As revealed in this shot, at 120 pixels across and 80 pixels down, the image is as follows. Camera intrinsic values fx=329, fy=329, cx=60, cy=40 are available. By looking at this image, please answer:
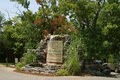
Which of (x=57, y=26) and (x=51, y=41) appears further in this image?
(x=57, y=26)

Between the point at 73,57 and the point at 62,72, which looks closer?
the point at 62,72

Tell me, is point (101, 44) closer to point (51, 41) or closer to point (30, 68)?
point (51, 41)

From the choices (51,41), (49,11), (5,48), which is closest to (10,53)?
(5,48)

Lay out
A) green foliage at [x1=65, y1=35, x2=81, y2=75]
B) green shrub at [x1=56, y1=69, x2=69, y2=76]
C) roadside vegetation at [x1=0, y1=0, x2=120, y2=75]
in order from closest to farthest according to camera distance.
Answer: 1. green shrub at [x1=56, y1=69, x2=69, y2=76]
2. green foliage at [x1=65, y1=35, x2=81, y2=75]
3. roadside vegetation at [x1=0, y1=0, x2=120, y2=75]

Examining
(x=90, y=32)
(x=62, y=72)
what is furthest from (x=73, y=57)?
(x=90, y=32)

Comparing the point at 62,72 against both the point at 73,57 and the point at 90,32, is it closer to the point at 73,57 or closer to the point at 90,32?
the point at 73,57

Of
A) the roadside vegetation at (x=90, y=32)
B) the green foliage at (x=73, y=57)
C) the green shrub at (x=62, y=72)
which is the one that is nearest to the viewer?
the green shrub at (x=62, y=72)

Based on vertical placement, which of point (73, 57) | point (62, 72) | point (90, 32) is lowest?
point (62, 72)

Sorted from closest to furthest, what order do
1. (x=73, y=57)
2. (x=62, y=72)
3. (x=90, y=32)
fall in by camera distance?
(x=62, y=72), (x=73, y=57), (x=90, y=32)

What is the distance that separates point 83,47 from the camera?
25.8 m

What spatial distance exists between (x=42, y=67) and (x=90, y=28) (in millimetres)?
5084

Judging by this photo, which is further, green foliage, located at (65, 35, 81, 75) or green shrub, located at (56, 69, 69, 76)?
green foliage, located at (65, 35, 81, 75)

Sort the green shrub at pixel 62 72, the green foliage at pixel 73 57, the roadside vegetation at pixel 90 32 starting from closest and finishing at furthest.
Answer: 1. the green shrub at pixel 62 72
2. the green foliage at pixel 73 57
3. the roadside vegetation at pixel 90 32

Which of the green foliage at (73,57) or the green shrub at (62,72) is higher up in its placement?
the green foliage at (73,57)
